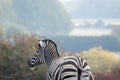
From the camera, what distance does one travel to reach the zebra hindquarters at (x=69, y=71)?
21.5 ft

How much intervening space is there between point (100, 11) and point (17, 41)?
307 ft

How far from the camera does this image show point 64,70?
659cm

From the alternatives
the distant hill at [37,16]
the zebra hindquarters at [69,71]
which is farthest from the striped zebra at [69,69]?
the distant hill at [37,16]

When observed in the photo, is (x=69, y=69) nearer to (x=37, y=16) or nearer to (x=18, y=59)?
(x=18, y=59)

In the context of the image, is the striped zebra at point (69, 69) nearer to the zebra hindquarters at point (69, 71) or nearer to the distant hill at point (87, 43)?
the zebra hindquarters at point (69, 71)

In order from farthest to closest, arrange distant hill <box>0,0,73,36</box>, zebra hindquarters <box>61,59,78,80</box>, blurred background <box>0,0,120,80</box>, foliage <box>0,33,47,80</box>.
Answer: distant hill <box>0,0,73,36</box>, blurred background <box>0,0,120,80</box>, foliage <box>0,33,47,80</box>, zebra hindquarters <box>61,59,78,80</box>

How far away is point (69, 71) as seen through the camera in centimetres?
655

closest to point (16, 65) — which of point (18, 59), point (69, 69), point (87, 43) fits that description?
point (18, 59)

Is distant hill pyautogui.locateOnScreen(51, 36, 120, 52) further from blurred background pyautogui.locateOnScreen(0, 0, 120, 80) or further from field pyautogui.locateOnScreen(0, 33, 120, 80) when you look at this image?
field pyautogui.locateOnScreen(0, 33, 120, 80)

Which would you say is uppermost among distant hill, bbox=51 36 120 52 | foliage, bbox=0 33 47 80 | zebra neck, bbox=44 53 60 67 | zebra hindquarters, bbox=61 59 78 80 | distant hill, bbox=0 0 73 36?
distant hill, bbox=0 0 73 36

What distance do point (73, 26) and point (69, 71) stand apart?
3185 inches

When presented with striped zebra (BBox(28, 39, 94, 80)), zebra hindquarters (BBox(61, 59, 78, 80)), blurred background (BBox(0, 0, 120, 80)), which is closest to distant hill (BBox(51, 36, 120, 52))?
blurred background (BBox(0, 0, 120, 80))

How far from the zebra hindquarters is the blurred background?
4.54 metres

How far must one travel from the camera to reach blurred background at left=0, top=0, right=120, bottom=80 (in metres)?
38.8
